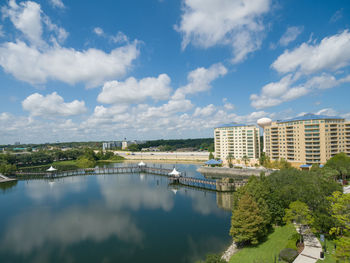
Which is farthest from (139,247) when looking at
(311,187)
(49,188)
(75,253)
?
(49,188)

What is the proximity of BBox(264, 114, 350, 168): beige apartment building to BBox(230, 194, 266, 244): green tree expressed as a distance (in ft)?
132

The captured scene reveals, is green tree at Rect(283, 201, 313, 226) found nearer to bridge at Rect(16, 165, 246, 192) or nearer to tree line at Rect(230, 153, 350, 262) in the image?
tree line at Rect(230, 153, 350, 262)

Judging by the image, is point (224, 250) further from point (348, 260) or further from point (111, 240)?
point (111, 240)

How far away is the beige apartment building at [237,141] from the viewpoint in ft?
240

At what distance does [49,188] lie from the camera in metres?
53.3

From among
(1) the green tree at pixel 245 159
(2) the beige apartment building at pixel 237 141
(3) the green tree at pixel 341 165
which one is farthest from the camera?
(2) the beige apartment building at pixel 237 141

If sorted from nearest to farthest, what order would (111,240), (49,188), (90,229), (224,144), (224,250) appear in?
1. (224,250)
2. (111,240)
3. (90,229)
4. (49,188)
5. (224,144)

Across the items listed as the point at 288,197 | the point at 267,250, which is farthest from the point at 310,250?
the point at 288,197

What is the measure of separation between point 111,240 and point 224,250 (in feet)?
42.5

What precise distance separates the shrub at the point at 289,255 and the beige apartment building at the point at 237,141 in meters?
57.4

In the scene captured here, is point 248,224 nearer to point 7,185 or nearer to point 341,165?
point 341,165

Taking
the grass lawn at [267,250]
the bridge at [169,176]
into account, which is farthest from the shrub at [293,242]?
the bridge at [169,176]

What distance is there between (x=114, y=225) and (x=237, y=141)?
58.4 metres

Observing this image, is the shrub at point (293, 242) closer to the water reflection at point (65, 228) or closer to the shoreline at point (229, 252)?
the shoreline at point (229, 252)
